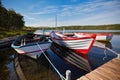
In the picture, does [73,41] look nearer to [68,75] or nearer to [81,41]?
[81,41]

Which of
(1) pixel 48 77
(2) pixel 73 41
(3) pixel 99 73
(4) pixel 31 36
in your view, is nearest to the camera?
(3) pixel 99 73

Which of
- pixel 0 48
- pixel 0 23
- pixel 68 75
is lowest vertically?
pixel 0 48

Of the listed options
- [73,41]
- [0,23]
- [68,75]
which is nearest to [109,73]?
[68,75]

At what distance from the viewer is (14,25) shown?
147ft

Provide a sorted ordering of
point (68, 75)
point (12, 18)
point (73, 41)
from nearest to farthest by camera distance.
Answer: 1. point (68, 75)
2. point (73, 41)
3. point (12, 18)

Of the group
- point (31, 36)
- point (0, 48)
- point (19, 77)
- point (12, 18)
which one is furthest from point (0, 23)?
point (19, 77)

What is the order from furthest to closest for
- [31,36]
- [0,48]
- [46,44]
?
[0,48], [31,36], [46,44]

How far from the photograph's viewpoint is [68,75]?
313 cm

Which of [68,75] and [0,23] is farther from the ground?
[0,23]

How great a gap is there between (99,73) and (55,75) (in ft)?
9.19

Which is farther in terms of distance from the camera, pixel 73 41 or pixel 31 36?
pixel 31 36

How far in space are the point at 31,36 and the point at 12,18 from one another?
3752 centimetres

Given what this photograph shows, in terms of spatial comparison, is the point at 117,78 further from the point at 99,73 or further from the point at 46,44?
the point at 46,44

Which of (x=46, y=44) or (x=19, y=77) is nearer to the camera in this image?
(x=19, y=77)
